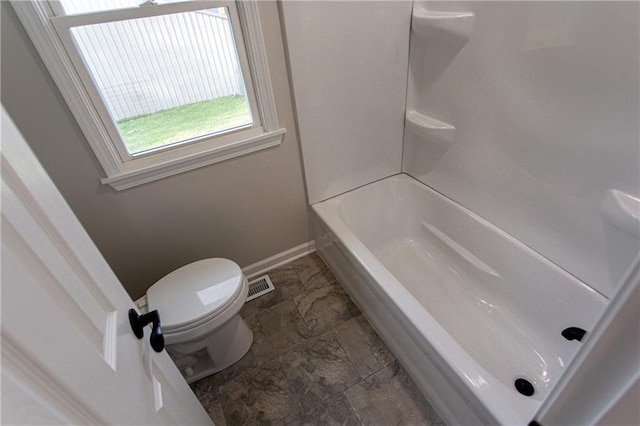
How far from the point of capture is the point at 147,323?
0.74m

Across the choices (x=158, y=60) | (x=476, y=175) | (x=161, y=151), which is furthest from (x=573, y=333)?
(x=158, y=60)

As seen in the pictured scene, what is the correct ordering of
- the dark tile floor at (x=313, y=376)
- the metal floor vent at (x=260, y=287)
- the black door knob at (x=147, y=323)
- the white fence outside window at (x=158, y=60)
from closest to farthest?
the black door knob at (x=147, y=323), the white fence outside window at (x=158, y=60), the dark tile floor at (x=313, y=376), the metal floor vent at (x=260, y=287)


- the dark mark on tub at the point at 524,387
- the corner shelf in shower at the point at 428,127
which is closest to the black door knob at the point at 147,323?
the dark mark on tub at the point at 524,387

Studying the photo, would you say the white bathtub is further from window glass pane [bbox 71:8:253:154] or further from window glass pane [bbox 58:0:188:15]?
window glass pane [bbox 58:0:188:15]

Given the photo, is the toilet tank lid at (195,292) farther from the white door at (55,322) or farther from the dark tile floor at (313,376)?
the white door at (55,322)

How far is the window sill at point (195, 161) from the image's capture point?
55.8 inches

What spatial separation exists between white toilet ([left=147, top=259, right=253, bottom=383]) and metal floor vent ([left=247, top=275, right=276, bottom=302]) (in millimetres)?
306

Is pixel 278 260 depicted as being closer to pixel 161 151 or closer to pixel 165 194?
pixel 165 194

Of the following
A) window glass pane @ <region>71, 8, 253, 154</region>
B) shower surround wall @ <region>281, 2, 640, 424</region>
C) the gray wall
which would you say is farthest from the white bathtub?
window glass pane @ <region>71, 8, 253, 154</region>

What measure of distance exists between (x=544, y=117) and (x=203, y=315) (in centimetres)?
158

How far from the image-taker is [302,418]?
4.54 feet

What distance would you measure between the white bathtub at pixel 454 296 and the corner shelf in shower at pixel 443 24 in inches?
33.3

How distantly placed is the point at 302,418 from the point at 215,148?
126 centimetres

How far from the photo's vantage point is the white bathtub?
3.82 feet
